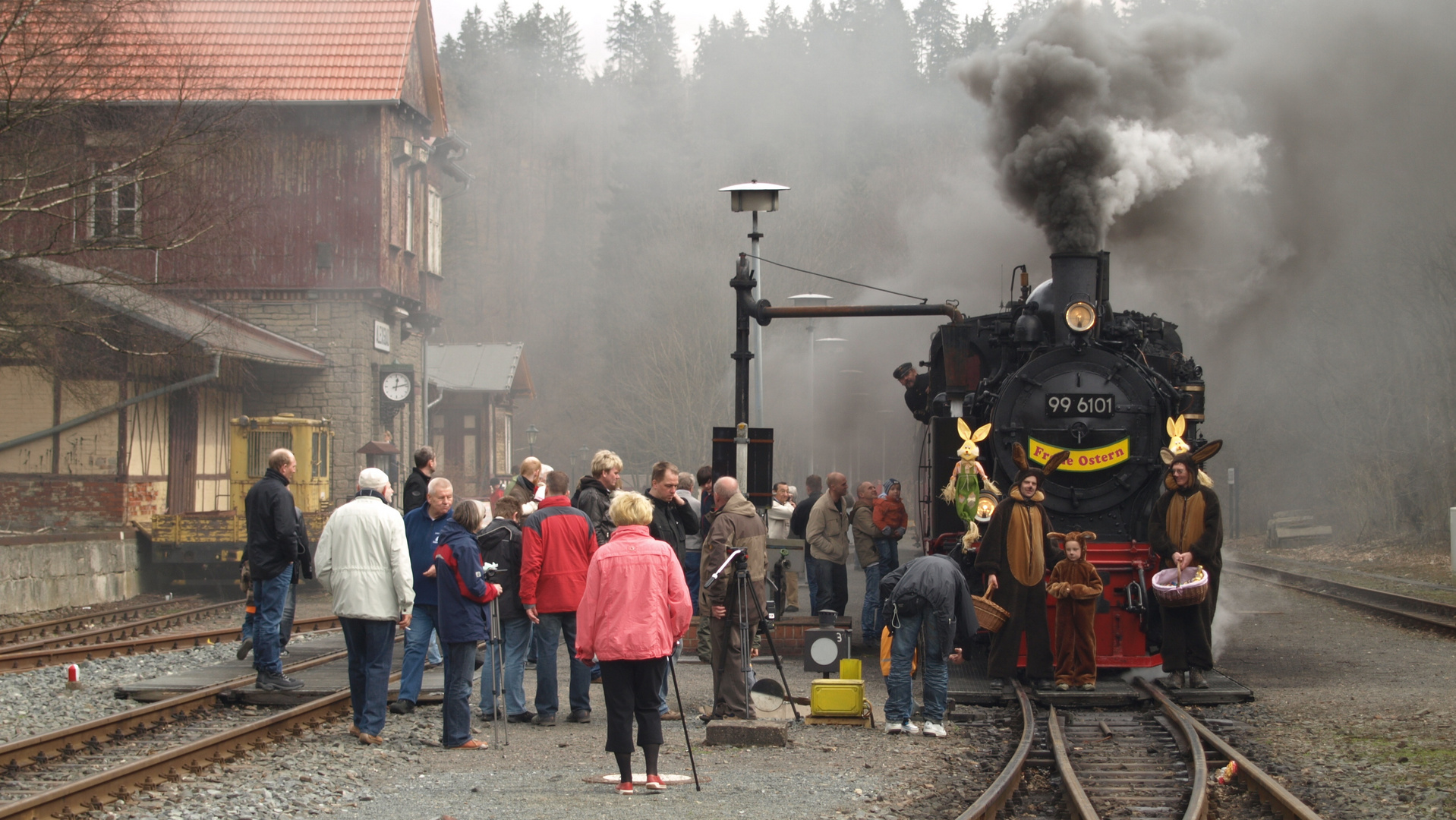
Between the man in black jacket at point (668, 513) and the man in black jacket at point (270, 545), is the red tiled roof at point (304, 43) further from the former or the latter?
the man in black jacket at point (668, 513)

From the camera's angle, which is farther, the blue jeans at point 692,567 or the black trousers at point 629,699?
the blue jeans at point 692,567

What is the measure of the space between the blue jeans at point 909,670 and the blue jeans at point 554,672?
205 cm

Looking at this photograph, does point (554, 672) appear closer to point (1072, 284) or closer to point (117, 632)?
point (1072, 284)

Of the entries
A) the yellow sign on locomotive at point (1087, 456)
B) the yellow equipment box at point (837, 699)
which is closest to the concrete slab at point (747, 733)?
the yellow equipment box at point (837, 699)

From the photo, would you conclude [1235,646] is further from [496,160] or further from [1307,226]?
[496,160]

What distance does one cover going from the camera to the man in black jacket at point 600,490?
9.26 metres

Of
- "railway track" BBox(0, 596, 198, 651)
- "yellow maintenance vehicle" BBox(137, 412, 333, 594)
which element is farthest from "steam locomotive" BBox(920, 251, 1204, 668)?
"yellow maintenance vehicle" BBox(137, 412, 333, 594)

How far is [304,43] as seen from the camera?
31.4m

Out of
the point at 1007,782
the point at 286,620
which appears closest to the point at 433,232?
the point at 286,620

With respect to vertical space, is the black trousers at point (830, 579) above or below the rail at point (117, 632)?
above

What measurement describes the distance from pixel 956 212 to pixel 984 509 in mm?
19240

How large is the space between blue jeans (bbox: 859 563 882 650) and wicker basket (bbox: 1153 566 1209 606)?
366 centimetres

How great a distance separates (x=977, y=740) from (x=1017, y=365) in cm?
403

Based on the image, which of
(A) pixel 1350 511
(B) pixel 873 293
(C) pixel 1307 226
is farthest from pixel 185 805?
(B) pixel 873 293
